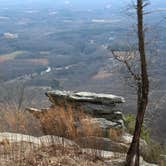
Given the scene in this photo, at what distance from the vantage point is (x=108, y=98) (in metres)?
11.4

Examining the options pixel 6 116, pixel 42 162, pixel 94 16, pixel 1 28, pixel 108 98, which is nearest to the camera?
pixel 42 162

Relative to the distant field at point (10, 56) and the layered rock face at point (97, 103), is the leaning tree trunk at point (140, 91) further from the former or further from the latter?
the distant field at point (10, 56)

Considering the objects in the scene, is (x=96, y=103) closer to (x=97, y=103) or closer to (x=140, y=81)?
(x=97, y=103)

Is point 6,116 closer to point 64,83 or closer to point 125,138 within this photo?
point 125,138

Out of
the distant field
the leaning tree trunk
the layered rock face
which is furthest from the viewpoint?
the distant field

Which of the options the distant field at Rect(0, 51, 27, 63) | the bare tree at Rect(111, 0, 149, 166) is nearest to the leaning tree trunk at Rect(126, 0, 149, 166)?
the bare tree at Rect(111, 0, 149, 166)

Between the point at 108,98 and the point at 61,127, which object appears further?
the point at 108,98

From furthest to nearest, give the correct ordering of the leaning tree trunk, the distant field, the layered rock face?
1. the distant field
2. the layered rock face
3. the leaning tree trunk

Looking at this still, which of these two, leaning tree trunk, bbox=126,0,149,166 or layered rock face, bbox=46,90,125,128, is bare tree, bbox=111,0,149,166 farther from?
layered rock face, bbox=46,90,125,128

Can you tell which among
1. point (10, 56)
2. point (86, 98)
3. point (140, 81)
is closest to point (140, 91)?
point (140, 81)

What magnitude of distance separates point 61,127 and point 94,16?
131327 millimetres

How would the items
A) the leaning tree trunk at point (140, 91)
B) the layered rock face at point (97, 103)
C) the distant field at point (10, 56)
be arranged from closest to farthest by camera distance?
the leaning tree trunk at point (140, 91), the layered rock face at point (97, 103), the distant field at point (10, 56)

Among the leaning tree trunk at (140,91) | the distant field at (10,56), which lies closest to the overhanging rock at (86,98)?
the leaning tree trunk at (140,91)

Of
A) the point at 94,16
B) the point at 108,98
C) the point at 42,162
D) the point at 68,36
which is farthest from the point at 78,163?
the point at 94,16
